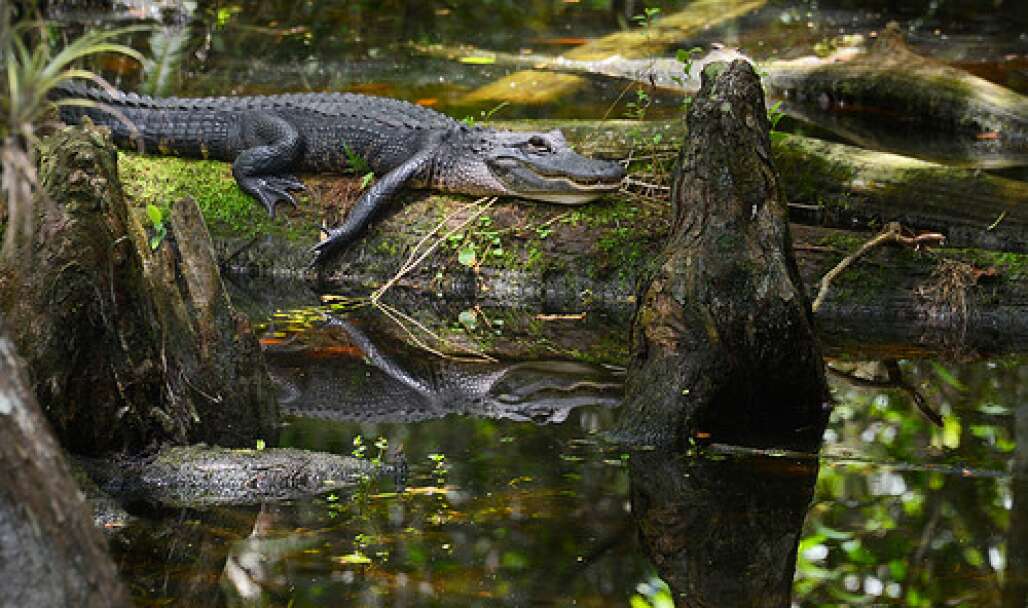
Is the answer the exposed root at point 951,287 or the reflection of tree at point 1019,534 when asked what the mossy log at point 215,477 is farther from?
the exposed root at point 951,287

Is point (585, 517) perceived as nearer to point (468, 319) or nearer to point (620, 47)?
point (468, 319)

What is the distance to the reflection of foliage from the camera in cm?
415

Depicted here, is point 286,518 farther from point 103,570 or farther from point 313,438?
point 103,570

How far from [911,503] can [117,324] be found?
110 inches

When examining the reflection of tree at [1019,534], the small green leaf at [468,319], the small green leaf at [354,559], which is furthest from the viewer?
the small green leaf at [468,319]

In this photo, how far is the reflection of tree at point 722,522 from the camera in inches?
163

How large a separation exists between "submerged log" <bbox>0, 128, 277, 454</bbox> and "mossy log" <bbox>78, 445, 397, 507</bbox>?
4.5 inches

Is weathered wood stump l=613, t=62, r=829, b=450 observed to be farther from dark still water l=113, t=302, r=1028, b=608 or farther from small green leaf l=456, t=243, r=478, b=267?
small green leaf l=456, t=243, r=478, b=267

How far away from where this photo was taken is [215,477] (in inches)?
189

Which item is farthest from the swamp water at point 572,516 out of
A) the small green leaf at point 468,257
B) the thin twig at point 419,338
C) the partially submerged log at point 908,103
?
the partially submerged log at point 908,103

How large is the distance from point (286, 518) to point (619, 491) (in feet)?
3.82

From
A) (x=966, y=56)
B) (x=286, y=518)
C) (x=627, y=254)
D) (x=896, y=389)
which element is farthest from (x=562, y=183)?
→ (x=966, y=56)

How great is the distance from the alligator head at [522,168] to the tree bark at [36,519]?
18.1ft

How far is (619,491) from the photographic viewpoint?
4.87 meters
